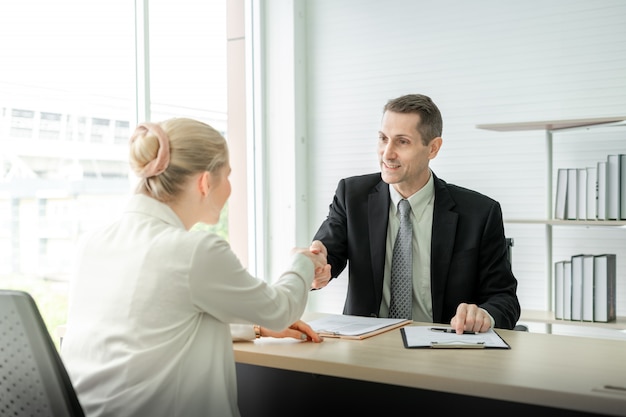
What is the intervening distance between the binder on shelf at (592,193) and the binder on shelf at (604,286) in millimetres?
224

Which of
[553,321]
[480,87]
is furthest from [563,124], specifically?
[553,321]

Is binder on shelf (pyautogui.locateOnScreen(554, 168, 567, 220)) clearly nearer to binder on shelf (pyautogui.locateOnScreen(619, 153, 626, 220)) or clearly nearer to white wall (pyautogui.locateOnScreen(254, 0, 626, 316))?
binder on shelf (pyautogui.locateOnScreen(619, 153, 626, 220))

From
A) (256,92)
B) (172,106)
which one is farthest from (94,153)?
(256,92)

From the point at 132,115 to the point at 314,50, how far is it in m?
1.68

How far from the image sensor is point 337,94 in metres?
4.79

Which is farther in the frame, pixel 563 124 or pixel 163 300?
pixel 563 124

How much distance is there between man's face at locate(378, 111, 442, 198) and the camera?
2645 millimetres

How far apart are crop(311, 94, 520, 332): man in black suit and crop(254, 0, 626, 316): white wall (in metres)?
1.54

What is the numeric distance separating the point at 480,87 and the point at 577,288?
4.68 ft

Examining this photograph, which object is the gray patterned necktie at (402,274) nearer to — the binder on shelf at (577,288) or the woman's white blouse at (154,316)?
the woman's white blouse at (154,316)

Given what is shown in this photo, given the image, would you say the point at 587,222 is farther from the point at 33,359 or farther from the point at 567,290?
the point at 33,359

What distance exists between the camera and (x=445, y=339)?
6.02 feet

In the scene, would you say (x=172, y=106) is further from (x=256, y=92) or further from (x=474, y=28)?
(x=474, y=28)

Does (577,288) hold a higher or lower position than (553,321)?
higher
